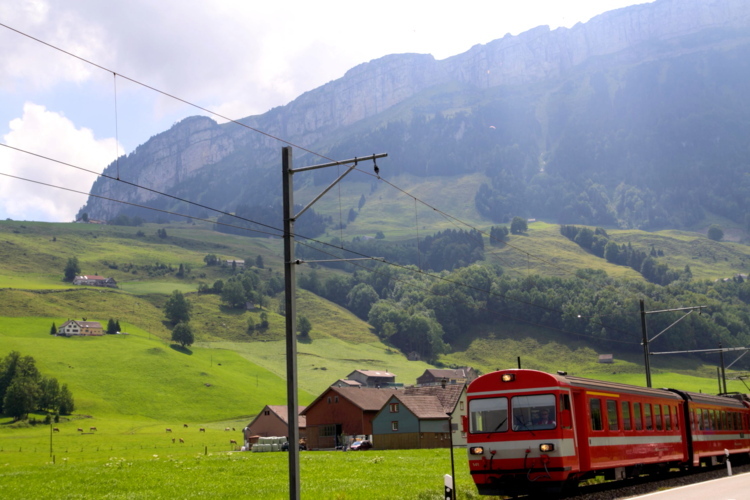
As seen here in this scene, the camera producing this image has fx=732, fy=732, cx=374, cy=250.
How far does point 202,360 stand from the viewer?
193 meters

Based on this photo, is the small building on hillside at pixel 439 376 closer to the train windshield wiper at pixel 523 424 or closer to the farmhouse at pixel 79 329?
the farmhouse at pixel 79 329

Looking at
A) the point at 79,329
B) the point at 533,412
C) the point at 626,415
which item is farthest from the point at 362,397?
the point at 79,329

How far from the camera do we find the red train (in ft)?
74.4

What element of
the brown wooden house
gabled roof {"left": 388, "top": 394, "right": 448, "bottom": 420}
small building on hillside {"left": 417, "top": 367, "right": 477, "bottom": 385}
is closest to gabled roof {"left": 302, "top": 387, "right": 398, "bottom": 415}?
the brown wooden house

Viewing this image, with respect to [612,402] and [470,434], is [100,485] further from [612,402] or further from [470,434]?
[612,402]

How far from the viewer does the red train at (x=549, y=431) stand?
893 inches

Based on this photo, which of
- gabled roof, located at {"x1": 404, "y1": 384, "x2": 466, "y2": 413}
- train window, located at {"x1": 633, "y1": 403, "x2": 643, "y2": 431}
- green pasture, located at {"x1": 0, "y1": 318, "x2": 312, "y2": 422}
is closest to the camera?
train window, located at {"x1": 633, "y1": 403, "x2": 643, "y2": 431}

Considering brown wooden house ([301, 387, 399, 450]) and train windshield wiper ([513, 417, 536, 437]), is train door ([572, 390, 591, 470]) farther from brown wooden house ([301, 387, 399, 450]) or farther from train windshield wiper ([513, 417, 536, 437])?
brown wooden house ([301, 387, 399, 450])

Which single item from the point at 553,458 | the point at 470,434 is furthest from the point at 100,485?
the point at 553,458

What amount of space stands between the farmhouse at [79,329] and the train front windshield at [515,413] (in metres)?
181

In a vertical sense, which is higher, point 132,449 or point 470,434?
point 470,434

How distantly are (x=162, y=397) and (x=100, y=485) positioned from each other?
4787 inches

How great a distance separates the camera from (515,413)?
23672 mm

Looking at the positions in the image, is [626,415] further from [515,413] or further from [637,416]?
[515,413]
